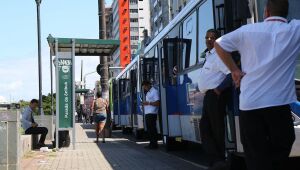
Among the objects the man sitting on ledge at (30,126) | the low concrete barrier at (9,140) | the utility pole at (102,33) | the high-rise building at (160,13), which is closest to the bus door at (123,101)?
the utility pole at (102,33)

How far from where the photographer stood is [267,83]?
14.0 feet

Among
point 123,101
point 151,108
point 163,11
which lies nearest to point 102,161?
point 151,108

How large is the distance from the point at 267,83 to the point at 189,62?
6.46 metres

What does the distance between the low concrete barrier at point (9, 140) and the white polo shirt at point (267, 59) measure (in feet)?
17.9

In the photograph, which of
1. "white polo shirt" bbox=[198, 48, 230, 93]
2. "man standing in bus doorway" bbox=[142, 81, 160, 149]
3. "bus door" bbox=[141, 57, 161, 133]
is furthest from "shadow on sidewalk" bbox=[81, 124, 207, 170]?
"white polo shirt" bbox=[198, 48, 230, 93]

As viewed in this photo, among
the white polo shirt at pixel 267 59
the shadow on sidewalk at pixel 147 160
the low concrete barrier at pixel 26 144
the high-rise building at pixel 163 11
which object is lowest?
the shadow on sidewalk at pixel 147 160

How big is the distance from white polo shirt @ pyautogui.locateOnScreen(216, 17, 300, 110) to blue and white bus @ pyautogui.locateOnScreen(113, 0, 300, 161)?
7.44 ft

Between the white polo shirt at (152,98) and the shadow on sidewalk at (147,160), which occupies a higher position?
the white polo shirt at (152,98)

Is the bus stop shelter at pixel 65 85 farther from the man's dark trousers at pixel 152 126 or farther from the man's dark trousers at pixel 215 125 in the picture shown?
the man's dark trousers at pixel 215 125

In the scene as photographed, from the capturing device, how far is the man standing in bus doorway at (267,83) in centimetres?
423

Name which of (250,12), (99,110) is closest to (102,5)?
(99,110)

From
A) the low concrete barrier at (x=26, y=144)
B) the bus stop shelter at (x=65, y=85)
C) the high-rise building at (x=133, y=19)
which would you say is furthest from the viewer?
the high-rise building at (x=133, y=19)

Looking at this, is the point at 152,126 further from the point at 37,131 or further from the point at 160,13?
the point at 160,13

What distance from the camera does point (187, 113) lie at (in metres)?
10.9
